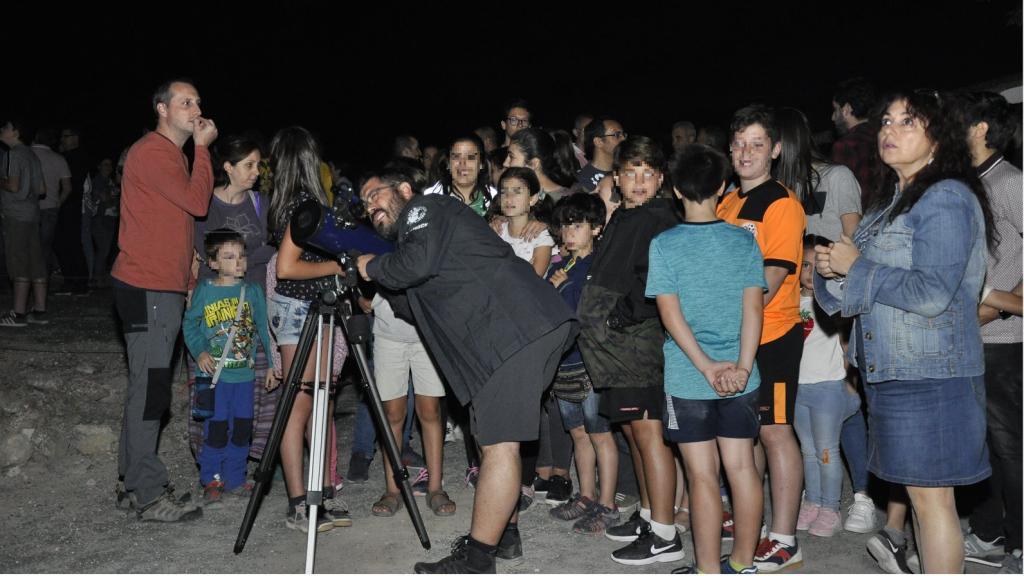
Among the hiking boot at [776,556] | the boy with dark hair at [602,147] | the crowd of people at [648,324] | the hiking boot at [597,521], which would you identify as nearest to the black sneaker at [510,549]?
the crowd of people at [648,324]

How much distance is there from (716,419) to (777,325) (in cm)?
55

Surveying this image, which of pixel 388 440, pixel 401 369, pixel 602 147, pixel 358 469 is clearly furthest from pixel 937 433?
Answer: pixel 602 147

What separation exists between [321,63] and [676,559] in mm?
19975

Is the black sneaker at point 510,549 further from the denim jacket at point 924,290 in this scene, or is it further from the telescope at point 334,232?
the denim jacket at point 924,290

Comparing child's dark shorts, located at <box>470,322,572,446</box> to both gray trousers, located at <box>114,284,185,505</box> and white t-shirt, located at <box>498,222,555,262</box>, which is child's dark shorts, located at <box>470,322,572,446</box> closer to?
white t-shirt, located at <box>498,222,555,262</box>

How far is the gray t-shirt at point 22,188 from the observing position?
8.64 meters

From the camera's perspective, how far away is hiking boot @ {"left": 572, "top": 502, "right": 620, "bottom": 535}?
4652 mm

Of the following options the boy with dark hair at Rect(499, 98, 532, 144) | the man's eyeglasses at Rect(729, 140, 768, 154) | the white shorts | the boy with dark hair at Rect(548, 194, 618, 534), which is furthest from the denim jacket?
the boy with dark hair at Rect(499, 98, 532, 144)

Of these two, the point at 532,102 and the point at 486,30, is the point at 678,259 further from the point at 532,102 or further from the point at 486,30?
the point at 486,30

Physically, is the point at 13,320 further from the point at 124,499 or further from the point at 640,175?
the point at 640,175

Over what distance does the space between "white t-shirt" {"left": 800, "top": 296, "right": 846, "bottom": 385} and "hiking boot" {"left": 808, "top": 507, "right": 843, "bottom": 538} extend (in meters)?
0.61

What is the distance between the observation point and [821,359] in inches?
182

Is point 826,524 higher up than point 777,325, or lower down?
lower down

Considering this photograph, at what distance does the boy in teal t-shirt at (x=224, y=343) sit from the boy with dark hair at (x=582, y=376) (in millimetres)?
1641
